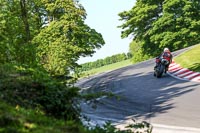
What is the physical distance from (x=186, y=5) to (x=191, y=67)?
23.3 meters

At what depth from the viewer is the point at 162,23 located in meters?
43.7

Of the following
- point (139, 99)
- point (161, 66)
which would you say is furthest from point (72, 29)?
point (139, 99)

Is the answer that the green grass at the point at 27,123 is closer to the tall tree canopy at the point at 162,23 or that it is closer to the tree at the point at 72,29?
the tree at the point at 72,29

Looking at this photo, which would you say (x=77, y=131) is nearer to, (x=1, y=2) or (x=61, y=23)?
(x=1, y=2)

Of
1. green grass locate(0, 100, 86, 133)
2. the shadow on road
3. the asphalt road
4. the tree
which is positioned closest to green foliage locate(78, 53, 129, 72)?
the tree

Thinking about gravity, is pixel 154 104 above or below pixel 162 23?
below

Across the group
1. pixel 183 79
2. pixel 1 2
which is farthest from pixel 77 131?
pixel 183 79

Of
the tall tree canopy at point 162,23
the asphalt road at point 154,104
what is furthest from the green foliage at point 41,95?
the tall tree canopy at point 162,23

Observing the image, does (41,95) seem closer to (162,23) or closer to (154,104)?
(154,104)

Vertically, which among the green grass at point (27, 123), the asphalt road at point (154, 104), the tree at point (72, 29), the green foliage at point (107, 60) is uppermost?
the tree at point (72, 29)

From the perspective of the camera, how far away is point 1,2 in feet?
44.9

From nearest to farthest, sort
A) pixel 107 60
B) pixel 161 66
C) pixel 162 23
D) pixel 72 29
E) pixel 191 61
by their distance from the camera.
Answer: pixel 161 66 → pixel 191 61 → pixel 72 29 → pixel 162 23 → pixel 107 60

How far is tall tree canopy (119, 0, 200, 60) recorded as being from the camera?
1687 inches

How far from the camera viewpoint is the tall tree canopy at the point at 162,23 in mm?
42844
